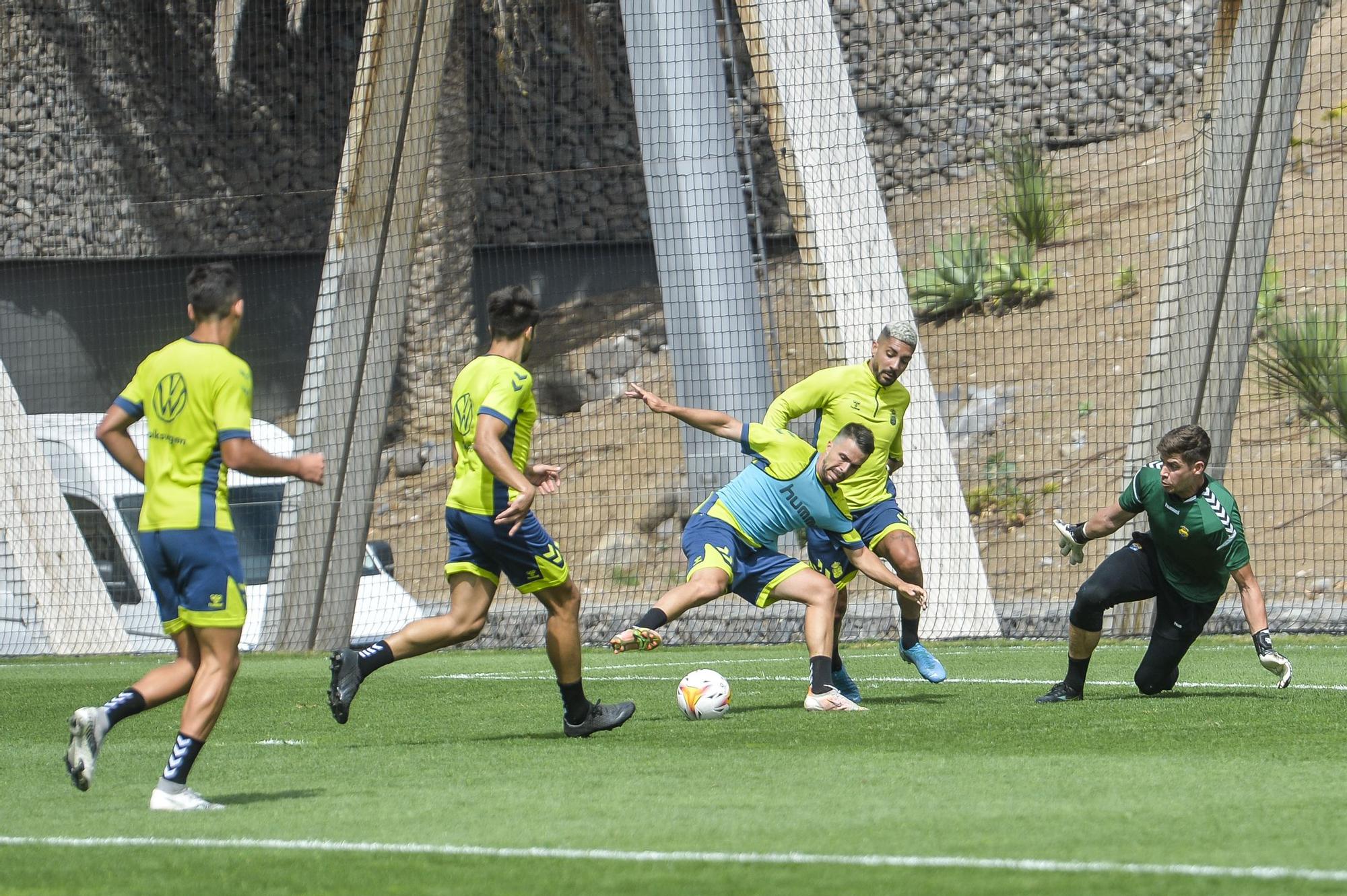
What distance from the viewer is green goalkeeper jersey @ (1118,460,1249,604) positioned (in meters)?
8.95

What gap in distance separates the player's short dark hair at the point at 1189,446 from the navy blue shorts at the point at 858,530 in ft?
5.67

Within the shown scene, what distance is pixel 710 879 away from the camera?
4.64 meters

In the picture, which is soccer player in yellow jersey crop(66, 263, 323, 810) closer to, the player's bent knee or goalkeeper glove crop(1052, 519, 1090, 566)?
goalkeeper glove crop(1052, 519, 1090, 566)

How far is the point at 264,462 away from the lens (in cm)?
596

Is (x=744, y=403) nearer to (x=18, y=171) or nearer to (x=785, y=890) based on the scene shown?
(x=785, y=890)

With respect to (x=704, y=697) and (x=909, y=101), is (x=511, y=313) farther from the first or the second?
(x=909, y=101)

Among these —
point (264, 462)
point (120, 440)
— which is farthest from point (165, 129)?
point (264, 462)

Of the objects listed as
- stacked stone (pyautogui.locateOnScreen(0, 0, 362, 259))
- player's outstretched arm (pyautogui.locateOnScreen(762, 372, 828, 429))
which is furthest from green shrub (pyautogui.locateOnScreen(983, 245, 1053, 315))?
player's outstretched arm (pyautogui.locateOnScreen(762, 372, 828, 429))

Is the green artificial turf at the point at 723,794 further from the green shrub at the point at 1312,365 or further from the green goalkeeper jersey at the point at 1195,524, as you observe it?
the green shrub at the point at 1312,365

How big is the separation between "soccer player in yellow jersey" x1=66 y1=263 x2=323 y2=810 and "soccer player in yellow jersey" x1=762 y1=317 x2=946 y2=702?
443 cm

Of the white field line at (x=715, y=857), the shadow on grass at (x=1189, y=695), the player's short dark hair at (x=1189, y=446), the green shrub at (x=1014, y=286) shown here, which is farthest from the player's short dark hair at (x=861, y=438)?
the green shrub at (x=1014, y=286)

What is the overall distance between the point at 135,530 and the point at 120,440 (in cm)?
1276

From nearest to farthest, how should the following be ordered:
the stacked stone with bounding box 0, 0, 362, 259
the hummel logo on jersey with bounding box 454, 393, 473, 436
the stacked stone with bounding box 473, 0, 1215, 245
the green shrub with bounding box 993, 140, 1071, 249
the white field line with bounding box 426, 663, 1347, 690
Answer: the hummel logo on jersey with bounding box 454, 393, 473, 436, the white field line with bounding box 426, 663, 1347, 690, the green shrub with bounding box 993, 140, 1071, 249, the stacked stone with bounding box 473, 0, 1215, 245, the stacked stone with bounding box 0, 0, 362, 259

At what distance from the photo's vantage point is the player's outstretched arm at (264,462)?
19.5 ft
